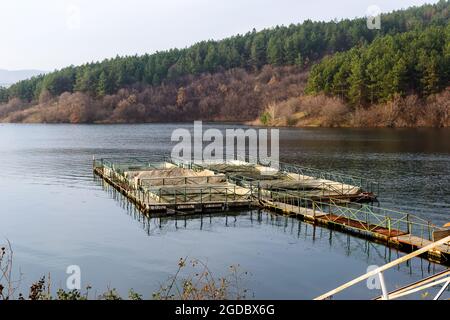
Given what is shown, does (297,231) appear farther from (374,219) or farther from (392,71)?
(392,71)

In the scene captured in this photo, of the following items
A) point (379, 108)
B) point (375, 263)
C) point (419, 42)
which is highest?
point (419, 42)

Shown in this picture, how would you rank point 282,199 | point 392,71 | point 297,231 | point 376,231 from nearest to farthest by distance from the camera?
point 376,231, point 297,231, point 282,199, point 392,71

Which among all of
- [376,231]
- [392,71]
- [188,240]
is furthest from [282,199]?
[392,71]

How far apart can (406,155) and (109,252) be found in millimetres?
56774

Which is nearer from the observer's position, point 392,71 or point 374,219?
point 374,219

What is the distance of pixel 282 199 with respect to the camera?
4522 cm

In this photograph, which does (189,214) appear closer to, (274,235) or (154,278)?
(274,235)

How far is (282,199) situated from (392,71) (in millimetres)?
101511

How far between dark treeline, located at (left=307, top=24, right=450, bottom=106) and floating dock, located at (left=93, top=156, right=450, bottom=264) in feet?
292

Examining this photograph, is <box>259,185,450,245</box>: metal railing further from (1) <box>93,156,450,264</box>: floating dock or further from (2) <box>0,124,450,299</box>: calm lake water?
(2) <box>0,124,450,299</box>: calm lake water

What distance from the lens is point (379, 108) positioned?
140 metres

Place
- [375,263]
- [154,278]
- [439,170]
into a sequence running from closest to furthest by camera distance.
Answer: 1. [154,278]
2. [375,263]
3. [439,170]

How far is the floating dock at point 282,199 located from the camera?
33.8 meters

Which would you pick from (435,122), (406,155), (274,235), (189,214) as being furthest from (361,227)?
(435,122)
